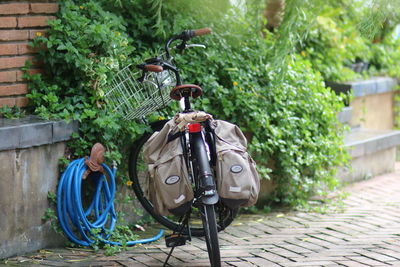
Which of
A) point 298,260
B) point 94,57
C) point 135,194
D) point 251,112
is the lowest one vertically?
point 298,260

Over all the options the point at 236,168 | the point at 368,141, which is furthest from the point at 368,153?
the point at 236,168

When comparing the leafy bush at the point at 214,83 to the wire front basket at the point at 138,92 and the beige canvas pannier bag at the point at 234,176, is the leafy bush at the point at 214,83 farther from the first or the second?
the beige canvas pannier bag at the point at 234,176

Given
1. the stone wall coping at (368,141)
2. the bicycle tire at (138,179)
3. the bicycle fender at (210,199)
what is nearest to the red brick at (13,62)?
the bicycle tire at (138,179)

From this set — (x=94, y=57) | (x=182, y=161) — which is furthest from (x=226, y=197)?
(x=94, y=57)

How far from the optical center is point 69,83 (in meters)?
5.06

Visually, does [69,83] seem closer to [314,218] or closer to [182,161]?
[182,161]

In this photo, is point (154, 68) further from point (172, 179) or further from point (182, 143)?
point (172, 179)

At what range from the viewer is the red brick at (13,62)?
485cm

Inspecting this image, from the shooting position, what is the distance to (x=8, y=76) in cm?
488

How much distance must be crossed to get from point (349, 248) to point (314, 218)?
3.25 ft

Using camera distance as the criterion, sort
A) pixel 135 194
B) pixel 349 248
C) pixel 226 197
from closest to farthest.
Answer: pixel 226 197 < pixel 349 248 < pixel 135 194

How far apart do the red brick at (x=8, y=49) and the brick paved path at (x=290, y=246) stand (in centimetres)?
134

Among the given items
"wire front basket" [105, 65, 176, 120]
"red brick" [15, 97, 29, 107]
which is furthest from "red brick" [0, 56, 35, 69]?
"wire front basket" [105, 65, 176, 120]

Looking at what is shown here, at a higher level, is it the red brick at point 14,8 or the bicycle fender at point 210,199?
the red brick at point 14,8
